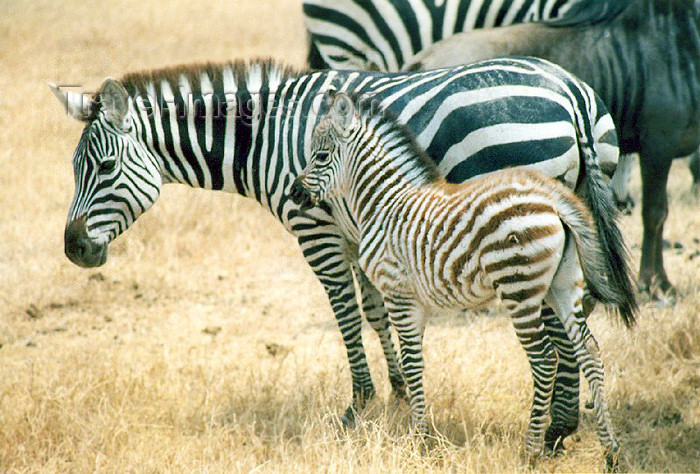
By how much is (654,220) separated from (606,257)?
3.23 m

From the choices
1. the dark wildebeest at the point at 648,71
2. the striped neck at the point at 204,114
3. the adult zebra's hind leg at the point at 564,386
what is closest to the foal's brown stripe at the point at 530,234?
the adult zebra's hind leg at the point at 564,386

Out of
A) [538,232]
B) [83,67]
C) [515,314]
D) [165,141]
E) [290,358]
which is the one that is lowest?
[290,358]

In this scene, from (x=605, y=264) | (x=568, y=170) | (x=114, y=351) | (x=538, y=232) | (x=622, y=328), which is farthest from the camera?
(x=114, y=351)

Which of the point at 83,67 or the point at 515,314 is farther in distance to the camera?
the point at 83,67

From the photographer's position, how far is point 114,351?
266 inches

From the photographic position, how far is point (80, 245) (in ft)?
17.3

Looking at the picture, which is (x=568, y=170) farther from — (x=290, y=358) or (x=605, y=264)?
(x=290, y=358)

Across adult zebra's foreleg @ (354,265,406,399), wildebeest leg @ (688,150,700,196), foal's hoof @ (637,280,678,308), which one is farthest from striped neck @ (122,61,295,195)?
wildebeest leg @ (688,150,700,196)

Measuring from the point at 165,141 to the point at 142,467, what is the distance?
2115 mm

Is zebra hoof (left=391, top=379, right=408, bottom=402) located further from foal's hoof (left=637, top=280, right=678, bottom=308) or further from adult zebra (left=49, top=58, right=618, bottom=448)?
foal's hoof (left=637, top=280, right=678, bottom=308)

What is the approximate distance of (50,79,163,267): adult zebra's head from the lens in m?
5.27

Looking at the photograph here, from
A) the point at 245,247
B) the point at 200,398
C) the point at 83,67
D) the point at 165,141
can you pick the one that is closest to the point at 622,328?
the point at 200,398

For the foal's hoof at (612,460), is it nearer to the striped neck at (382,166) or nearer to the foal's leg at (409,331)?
the foal's leg at (409,331)

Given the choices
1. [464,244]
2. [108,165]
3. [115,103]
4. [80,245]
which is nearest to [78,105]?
[115,103]
